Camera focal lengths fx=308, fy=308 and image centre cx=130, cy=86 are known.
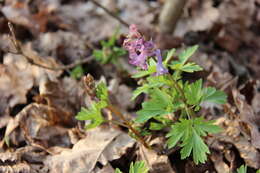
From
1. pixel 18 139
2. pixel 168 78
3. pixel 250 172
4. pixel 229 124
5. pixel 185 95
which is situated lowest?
pixel 250 172

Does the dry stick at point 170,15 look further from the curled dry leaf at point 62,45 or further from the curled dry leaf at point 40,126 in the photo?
the curled dry leaf at point 40,126

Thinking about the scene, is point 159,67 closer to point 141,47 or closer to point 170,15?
point 141,47

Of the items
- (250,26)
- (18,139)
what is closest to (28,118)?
(18,139)

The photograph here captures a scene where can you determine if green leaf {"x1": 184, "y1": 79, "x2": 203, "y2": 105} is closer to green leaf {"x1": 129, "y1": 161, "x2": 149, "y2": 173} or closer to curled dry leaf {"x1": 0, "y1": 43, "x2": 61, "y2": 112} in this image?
green leaf {"x1": 129, "y1": 161, "x2": 149, "y2": 173}

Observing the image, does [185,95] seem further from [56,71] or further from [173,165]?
[56,71]

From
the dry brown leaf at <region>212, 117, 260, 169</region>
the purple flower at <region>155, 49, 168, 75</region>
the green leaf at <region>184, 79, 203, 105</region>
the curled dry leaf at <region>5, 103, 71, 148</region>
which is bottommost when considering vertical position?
the dry brown leaf at <region>212, 117, 260, 169</region>

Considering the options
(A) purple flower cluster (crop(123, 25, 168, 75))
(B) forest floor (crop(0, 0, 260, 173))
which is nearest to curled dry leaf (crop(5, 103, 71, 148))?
(B) forest floor (crop(0, 0, 260, 173))
